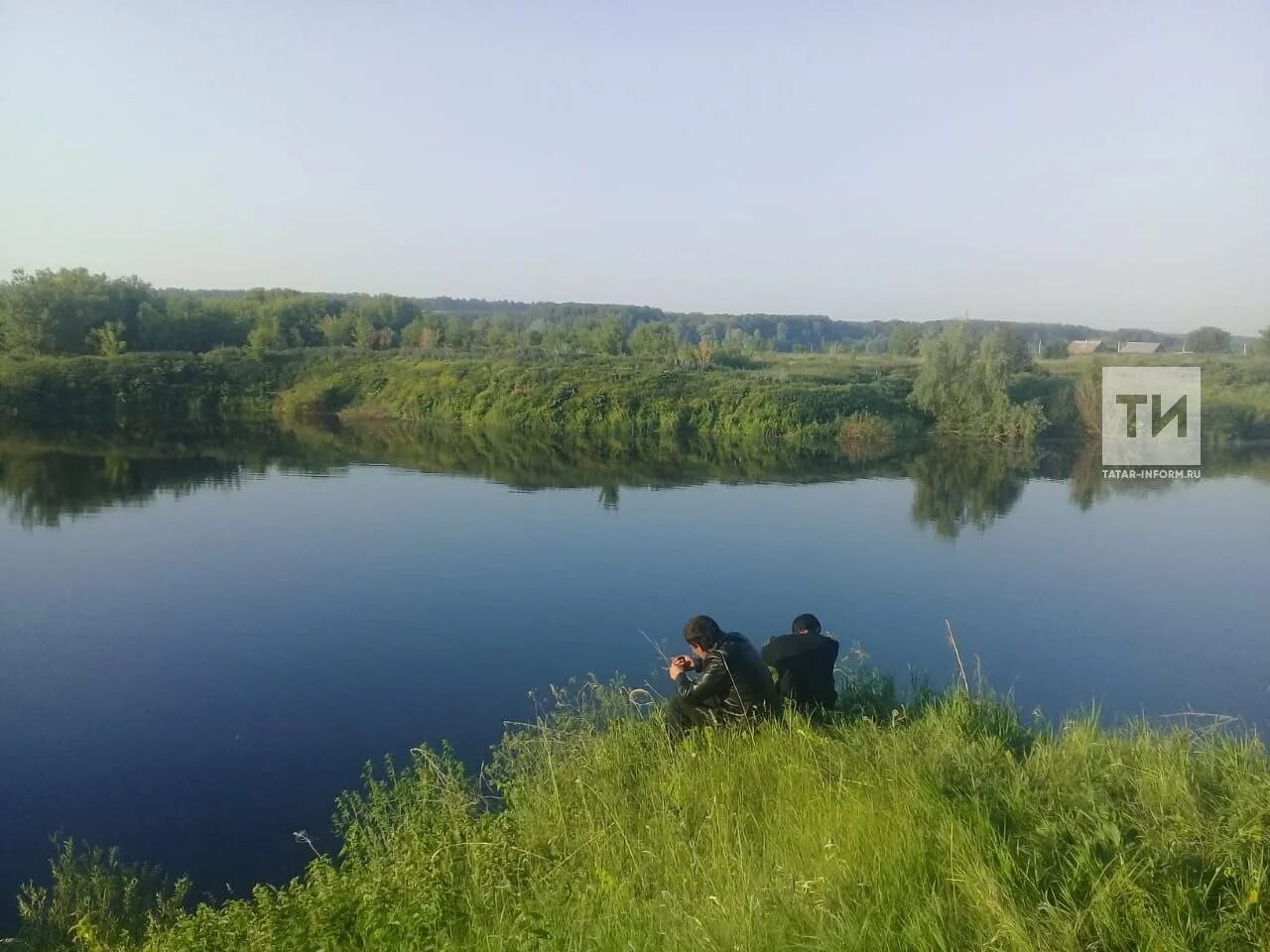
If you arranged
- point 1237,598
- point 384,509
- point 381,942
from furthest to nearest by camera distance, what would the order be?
point 384,509 < point 1237,598 < point 381,942

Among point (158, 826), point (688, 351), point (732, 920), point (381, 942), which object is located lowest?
point (158, 826)

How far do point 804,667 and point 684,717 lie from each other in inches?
32.2

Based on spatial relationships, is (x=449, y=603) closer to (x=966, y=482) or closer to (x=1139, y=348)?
(x=966, y=482)

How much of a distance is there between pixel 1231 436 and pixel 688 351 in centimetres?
2568

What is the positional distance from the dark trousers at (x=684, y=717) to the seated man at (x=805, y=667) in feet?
1.73

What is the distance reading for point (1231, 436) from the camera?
96.6ft

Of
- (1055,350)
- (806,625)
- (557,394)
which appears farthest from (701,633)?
(1055,350)

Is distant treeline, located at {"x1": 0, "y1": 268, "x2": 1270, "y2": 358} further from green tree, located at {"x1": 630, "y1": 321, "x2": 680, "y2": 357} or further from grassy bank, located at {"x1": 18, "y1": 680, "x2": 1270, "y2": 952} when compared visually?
grassy bank, located at {"x1": 18, "y1": 680, "x2": 1270, "y2": 952}

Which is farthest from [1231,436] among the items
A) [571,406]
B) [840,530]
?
[571,406]

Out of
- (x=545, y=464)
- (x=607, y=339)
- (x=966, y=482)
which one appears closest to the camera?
(x=966, y=482)

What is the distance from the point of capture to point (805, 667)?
593 cm

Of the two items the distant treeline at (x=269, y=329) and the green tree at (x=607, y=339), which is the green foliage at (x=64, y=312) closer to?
the distant treeline at (x=269, y=329)

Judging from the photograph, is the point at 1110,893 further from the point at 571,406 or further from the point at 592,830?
the point at 571,406

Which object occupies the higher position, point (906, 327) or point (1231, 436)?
point (906, 327)
